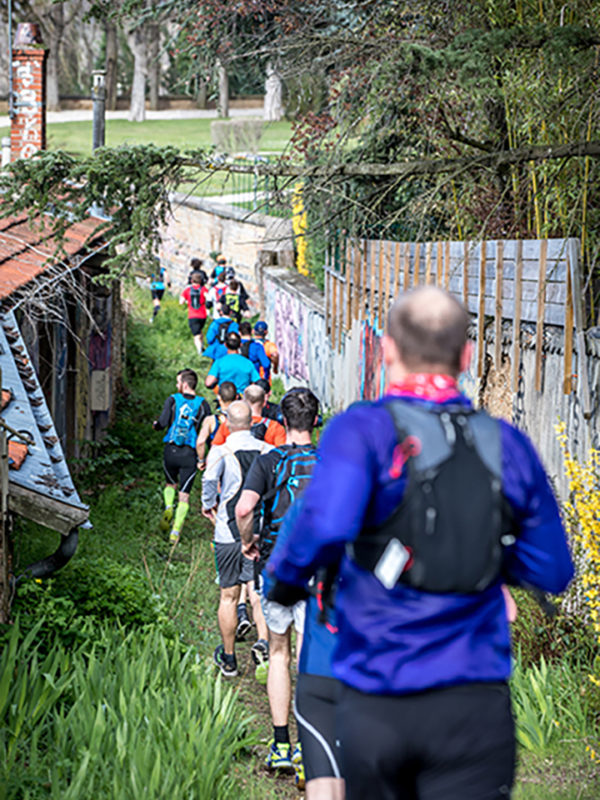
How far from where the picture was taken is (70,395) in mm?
13094

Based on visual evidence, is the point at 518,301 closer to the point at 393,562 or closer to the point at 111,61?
the point at 393,562

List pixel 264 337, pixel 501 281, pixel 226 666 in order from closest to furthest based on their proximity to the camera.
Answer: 1. pixel 226 666
2. pixel 501 281
3. pixel 264 337

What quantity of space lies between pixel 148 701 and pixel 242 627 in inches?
106

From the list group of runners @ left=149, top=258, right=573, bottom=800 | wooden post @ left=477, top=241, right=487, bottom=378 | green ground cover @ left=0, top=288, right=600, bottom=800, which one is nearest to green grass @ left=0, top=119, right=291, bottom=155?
wooden post @ left=477, top=241, right=487, bottom=378

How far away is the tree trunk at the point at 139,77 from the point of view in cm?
5759

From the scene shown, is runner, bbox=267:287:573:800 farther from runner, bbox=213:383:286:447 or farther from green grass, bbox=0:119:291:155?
green grass, bbox=0:119:291:155

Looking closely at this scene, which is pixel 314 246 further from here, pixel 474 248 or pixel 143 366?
pixel 474 248

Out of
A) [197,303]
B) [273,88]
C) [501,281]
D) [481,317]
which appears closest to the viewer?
[501,281]

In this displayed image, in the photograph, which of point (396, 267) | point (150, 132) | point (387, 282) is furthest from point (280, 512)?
point (150, 132)

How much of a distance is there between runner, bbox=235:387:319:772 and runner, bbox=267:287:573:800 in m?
2.63

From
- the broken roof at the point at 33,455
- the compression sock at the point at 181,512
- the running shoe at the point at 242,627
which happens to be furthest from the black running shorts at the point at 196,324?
the running shoe at the point at 242,627

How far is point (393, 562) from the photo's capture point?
8.11 feet

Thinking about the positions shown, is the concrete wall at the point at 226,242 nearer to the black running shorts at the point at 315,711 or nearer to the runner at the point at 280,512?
the runner at the point at 280,512

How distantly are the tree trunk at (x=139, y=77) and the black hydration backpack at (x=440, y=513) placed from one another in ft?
187
